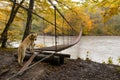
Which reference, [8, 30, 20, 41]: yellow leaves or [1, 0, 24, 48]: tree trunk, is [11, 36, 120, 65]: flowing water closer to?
[8, 30, 20, 41]: yellow leaves

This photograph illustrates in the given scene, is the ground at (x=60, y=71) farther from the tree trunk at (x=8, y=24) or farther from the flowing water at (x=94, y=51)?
the flowing water at (x=94, y=51)

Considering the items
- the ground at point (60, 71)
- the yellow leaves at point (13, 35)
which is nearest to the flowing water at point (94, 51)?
the yellow leaves at point (13, 35)

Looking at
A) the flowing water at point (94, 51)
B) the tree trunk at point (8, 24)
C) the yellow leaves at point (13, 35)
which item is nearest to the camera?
the tree trunk at point (8, 24)

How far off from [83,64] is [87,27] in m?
15.2

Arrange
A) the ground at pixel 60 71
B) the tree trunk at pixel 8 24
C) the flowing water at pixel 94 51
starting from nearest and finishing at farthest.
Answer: the ground at pixel 60 71 → the tree trunk at pixel 8 24 → the flowing water at pixel 94 51

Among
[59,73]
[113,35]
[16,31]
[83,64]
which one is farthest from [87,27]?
[59,73]

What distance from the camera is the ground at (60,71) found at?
16.5 ft

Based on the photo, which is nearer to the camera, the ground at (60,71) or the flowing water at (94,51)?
the ground at (60,71)

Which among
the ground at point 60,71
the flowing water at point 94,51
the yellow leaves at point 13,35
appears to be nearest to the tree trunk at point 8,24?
the yellow leaves at point 13,35

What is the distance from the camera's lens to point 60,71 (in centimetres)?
565

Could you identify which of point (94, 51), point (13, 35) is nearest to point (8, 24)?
point (13, 35)

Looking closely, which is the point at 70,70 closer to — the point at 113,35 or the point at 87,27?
the point at 87,27

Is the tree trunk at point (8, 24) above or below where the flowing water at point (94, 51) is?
above

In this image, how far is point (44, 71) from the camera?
17.5 ft
